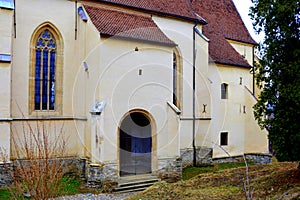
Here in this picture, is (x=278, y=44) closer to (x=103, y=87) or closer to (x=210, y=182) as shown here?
(x=210, y=182)

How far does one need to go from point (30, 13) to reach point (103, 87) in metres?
4.51

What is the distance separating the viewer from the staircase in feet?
46.7

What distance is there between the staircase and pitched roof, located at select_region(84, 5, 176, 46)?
20.9 ft

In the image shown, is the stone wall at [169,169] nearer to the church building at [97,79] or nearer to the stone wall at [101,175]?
the church building at [97,79]

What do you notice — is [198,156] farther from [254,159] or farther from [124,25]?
[124,25]

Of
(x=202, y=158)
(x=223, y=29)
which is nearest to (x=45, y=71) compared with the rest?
(x=202, y=158)

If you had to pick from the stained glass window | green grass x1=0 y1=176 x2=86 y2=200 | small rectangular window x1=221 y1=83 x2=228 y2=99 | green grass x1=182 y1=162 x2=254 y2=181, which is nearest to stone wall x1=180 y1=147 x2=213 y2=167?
green grass x1=182 y1=162 x2=254 y2=181

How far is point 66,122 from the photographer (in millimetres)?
15414

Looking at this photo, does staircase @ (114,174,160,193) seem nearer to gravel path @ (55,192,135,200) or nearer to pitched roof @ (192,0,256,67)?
gravel path @ (55,192,135,200)

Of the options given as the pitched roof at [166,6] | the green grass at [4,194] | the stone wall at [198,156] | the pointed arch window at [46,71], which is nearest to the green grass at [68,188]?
the green grass at [4,194]

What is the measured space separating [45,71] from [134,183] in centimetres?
642

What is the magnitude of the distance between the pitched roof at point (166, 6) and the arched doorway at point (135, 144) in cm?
563

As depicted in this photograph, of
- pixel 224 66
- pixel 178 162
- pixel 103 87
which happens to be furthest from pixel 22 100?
pixel 224 66

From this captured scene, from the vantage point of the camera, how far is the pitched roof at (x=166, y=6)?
17.2 metres
